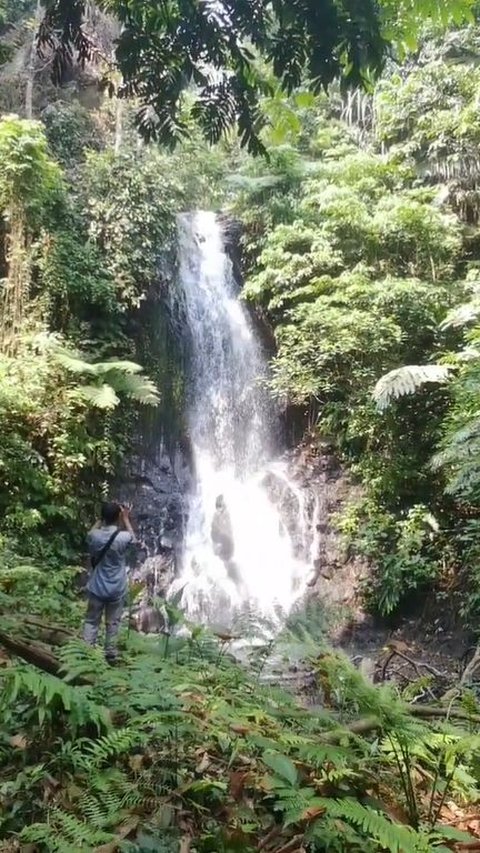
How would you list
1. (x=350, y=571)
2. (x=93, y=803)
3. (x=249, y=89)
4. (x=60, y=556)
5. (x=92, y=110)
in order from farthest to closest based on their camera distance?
(x=92, y=110) < (x=350, y=571) < (x=60, y=556) < (x=249, y=89) < (x=93, y=803)

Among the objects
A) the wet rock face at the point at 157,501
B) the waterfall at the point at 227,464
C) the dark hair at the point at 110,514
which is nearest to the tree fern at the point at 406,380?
the waterfall at the point at 227,464

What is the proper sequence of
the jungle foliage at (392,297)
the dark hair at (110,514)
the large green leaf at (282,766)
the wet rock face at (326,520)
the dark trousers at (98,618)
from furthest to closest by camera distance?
the wet rock face at (326,520)
the jungle foliage at (392,297)
the dark hair at (110,514)
the dark trousers at (98,618)
the large green leaf at (282,766)

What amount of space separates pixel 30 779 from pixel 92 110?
15018 mm

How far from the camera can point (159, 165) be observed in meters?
12.6

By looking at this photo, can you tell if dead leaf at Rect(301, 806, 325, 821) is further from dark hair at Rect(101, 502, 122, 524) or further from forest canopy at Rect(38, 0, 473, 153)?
dark hair at Rect(101, 502, 122, 524)

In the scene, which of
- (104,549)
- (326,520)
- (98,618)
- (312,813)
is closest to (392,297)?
(326,520)

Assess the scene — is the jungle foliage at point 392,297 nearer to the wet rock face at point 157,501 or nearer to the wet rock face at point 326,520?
the wet rock face at point 326,520

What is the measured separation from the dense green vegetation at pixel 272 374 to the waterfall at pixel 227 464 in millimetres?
652

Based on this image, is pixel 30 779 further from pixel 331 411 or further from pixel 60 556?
pixel 331 411

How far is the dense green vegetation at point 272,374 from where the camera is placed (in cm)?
225

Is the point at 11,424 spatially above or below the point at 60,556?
above

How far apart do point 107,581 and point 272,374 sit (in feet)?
31.5

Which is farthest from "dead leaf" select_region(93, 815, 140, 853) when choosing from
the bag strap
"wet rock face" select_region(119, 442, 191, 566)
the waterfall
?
"wet rock face" select_region(119, 442, 191, 566)

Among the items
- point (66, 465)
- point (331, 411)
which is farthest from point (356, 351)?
point (66, 465)
